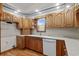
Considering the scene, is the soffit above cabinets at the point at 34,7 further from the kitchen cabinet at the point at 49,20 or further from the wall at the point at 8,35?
the wall at the point at 8,35

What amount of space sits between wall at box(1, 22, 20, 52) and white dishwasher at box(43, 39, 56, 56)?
155 centimetres

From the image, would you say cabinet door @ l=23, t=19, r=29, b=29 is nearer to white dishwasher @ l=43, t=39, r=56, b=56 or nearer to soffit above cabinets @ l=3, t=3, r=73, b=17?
soffit above cabinets @ l=3, t=3, r=73, b=17

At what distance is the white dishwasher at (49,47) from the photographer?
2.29m

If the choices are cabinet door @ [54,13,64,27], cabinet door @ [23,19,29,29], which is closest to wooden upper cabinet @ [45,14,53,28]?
cabinet door @ [54,13,64,27]

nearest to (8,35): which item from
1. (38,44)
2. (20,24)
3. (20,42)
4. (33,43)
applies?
(20,42)

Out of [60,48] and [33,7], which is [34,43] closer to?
[60,48]

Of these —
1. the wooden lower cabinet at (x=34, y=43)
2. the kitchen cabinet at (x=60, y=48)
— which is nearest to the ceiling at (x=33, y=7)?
the wooden lower cabinet at (x=34, y=43)

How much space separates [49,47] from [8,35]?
71.2 inches

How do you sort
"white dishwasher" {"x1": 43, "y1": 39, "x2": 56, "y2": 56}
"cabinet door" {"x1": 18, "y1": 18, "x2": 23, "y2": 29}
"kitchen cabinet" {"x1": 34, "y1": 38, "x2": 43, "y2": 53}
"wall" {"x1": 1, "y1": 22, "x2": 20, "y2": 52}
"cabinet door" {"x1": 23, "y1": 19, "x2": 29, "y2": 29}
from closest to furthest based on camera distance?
"white dishwasher" {"x1": 43, "y1": 39, "x2": 56, "y2": 56} < "kitchen cabinet" {"x1": 34, "y1": 38, "x2": 43, "y2": 53} < "wall" {"x1": 1, "y1": 22, "x2": 20, "y2": 52} < "cabinet door" {"x1": 18, "y1": 18, "x2": 23, "y2": 29} < "cabinet door" {"x1": 23, "y1": 19, "x2": 29, "y2": 29}

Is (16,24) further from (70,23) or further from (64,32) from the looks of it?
(70,23)

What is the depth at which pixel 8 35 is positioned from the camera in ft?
10.5

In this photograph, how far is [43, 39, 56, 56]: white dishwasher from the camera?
7.50ft

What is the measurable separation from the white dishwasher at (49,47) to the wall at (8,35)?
155 centimetres

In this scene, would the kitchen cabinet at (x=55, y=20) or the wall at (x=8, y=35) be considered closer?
the kitchen cabinet at (x=55, y=20)
